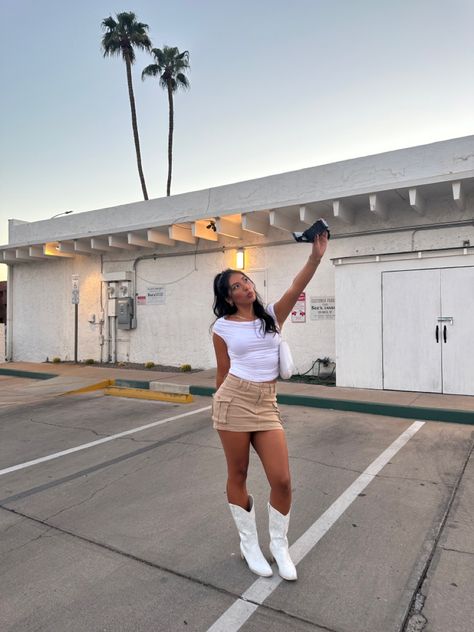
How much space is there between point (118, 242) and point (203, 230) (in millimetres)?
2886

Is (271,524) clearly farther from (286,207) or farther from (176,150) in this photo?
(176,150)

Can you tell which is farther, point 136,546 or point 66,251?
point 66,251

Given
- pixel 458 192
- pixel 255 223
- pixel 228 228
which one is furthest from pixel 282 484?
pixel 228 228

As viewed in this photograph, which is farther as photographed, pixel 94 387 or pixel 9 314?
pixel 9 314

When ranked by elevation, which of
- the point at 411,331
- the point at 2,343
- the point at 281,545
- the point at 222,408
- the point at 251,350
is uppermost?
the point at 251,350

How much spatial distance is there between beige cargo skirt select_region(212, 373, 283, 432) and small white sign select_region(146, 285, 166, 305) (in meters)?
9.79

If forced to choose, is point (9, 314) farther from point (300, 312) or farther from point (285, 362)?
point (285, 362)

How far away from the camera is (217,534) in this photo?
2996 mm

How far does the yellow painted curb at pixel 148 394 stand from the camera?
797cm

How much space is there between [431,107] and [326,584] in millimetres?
11096

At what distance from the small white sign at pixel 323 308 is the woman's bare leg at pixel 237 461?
23.9 ft

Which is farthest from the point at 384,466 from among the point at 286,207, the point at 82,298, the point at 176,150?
the point at 176,150

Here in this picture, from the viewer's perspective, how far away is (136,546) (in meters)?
2.84

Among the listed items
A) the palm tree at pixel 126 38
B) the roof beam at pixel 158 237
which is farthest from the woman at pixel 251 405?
the palm tree at pixel 126 38
